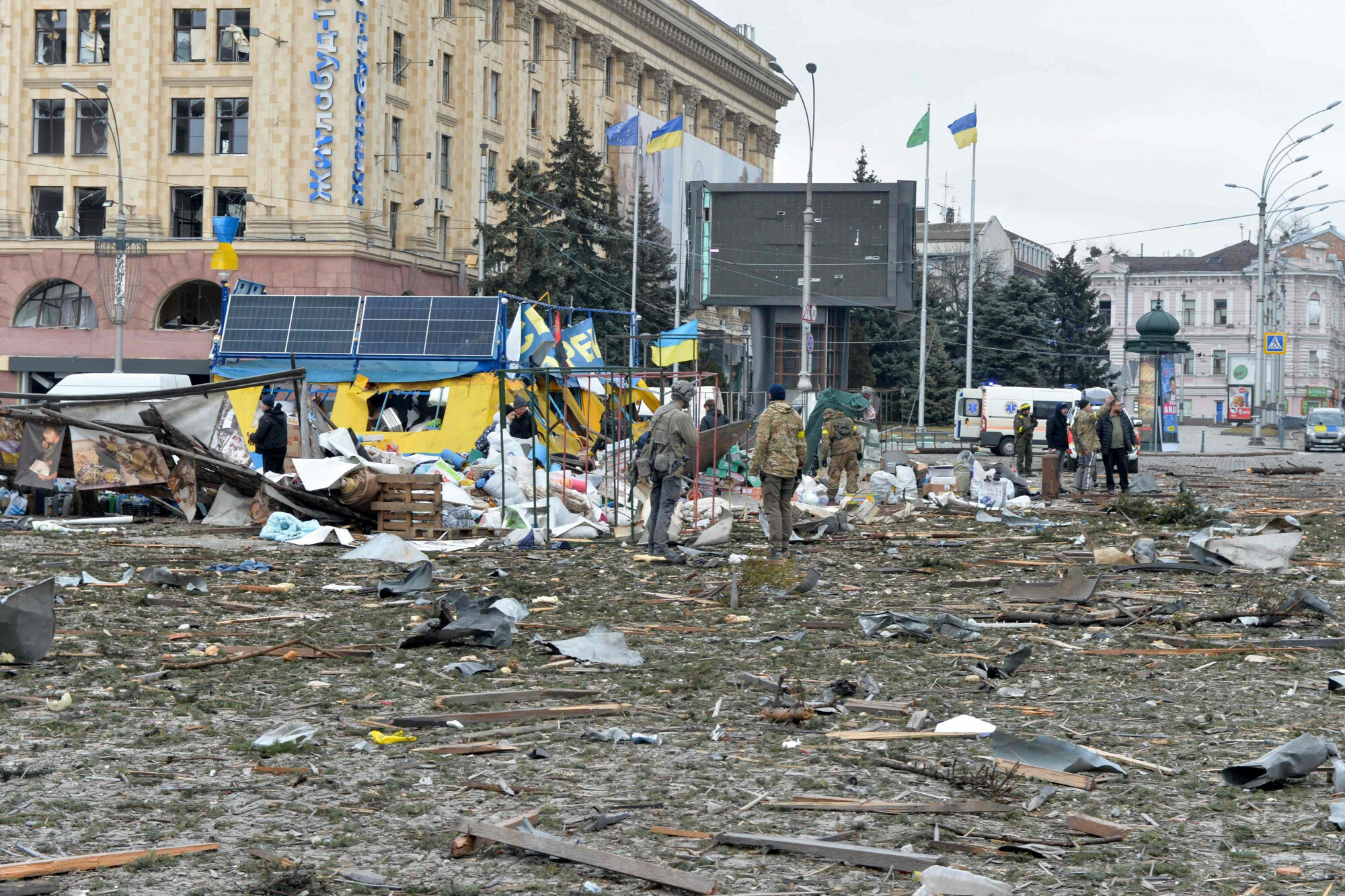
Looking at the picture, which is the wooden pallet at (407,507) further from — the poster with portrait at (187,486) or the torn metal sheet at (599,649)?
the torn metal sheet at (599,649)

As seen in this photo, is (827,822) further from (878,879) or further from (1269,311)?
(1269,311)

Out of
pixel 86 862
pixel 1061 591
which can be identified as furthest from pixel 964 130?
pixel 86 862

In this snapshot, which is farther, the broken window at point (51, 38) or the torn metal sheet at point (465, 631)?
the broken window at point (51, 38)

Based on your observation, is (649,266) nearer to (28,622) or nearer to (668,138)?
(668,138)

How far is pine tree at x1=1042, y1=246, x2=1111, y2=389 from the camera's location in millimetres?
79875

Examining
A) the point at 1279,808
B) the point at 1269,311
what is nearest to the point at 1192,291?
the point at 1269,311

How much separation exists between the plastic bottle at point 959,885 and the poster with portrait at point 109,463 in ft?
54.6

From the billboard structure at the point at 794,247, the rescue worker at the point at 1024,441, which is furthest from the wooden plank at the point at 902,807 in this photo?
the billboard structure at the point at 794,247

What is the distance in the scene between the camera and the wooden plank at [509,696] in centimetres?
810

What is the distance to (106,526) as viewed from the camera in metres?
19.3

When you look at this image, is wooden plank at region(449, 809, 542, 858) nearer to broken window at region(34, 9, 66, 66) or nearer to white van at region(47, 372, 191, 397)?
white van at region(47, 372, 191, 397)

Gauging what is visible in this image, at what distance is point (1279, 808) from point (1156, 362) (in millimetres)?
40290

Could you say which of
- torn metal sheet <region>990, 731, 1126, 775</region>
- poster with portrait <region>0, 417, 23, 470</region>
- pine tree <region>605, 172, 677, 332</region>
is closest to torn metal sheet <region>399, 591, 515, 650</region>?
torn metal sheet <region>990, 731, 1126, 775</region>

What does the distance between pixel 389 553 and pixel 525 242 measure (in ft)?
139
